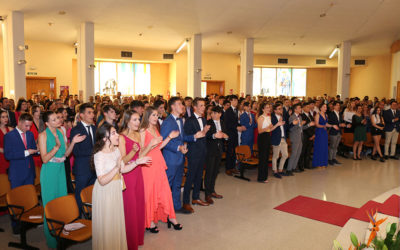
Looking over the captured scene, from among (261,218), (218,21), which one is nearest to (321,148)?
(261,218)

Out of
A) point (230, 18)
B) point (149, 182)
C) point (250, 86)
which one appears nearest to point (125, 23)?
point (230, 18)

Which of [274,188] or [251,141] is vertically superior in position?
[251,141]

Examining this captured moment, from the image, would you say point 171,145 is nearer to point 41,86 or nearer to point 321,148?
point 321,148

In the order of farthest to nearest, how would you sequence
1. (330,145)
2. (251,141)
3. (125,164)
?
(330,145) < (251,141) < (125,164)

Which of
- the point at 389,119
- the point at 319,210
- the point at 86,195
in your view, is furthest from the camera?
the point at 389,119

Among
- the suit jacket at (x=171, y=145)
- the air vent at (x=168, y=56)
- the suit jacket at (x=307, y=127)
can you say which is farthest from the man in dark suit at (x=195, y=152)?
the air vent at (x=168, y=56)

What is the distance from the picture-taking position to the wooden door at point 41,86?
16.7 m

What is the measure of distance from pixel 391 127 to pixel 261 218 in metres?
6.81

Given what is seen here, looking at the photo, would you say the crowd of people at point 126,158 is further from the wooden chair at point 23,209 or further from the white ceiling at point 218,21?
the white ceiling at point 218,21

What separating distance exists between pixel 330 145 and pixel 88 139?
22.8ft

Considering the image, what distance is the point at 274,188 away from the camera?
6586 mm

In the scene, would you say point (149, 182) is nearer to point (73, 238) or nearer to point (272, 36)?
point (73, 238)

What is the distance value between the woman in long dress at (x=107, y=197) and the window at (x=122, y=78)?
17939 mm

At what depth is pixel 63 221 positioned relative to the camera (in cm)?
345
